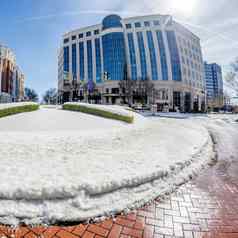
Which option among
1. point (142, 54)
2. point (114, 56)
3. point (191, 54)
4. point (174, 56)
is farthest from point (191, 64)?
point (114, 56)

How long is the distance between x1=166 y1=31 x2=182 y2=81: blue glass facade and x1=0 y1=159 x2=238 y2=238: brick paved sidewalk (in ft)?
175

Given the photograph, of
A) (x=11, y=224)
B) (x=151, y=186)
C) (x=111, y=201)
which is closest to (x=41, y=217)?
(x=11, y=224)

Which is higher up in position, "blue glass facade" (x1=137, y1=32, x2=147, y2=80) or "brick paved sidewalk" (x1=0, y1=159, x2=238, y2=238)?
"blue glass facade" (x1=137, y1=32, x2=147, y2=80)

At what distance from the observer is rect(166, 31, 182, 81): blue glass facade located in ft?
173

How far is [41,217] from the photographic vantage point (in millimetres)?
2479

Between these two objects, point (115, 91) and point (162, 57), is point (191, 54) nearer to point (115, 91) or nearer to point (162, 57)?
point (162, 57)

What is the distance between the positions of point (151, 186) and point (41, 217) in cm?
208

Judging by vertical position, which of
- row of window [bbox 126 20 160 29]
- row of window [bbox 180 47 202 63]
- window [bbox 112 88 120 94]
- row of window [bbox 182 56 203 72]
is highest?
row of window [bbox 126 20 160 29]

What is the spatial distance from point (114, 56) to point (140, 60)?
8.68 metres

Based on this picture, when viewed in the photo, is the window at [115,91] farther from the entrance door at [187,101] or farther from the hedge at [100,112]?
the hedge at [100,112]

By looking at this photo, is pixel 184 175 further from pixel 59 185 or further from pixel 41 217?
pixel 41 217

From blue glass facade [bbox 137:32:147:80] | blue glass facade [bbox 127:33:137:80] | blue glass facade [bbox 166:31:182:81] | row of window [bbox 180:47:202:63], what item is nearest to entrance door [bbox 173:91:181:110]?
blue glass facade [bbox 166:31:182:81]

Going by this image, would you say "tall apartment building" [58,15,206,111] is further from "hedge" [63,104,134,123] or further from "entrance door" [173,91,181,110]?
"hedge" [63,104,134,123]

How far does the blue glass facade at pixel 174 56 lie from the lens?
5275 cm
